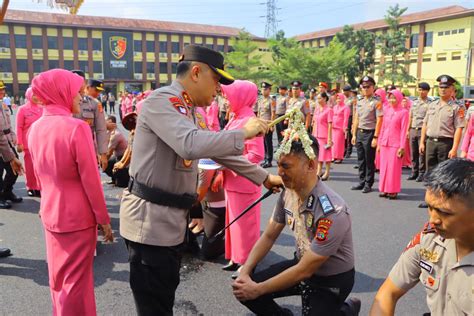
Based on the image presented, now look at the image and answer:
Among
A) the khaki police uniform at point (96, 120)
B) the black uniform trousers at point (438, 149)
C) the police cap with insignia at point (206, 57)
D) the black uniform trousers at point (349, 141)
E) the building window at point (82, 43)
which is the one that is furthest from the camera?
the building window at point (82, 43)

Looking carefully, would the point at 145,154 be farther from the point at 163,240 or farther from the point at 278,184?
the point at 278,184

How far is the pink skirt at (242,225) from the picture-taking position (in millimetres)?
3465

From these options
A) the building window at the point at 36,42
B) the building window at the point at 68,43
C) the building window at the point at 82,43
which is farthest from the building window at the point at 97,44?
the building window at the point at 36,42

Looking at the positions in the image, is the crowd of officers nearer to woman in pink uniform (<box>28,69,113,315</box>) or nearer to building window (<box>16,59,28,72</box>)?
woman in pink uniform (<box>28,69,113,315</box>)

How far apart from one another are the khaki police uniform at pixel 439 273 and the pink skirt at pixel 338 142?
7.32 meters

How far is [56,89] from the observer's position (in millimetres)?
2635

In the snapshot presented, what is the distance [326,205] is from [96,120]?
4108mm

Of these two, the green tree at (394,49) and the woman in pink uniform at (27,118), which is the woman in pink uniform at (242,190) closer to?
the woman in pink uniform at (27,118)

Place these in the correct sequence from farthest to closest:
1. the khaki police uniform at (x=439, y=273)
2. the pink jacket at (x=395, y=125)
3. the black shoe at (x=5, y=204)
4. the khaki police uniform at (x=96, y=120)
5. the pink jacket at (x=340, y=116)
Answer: the pink jacket at (x=340, y=116) → the pink jacket at (x=395, y=125) → the black shoe at (x=5, y=204) → the khaki police uniform at (x=96, y=120) → the khaki police uniform at (x=439, y=273)

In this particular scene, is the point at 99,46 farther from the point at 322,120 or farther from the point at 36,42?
the point at 322,120

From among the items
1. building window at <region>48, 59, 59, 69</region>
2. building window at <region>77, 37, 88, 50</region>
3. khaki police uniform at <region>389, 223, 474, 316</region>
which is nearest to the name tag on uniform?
khaki police uniform at <region>389, 223, 474, 316</region>

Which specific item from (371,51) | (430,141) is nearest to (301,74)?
(371,51)

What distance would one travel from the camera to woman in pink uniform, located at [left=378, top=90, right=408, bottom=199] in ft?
20.2

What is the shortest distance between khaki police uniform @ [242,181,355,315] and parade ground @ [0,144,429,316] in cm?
77
